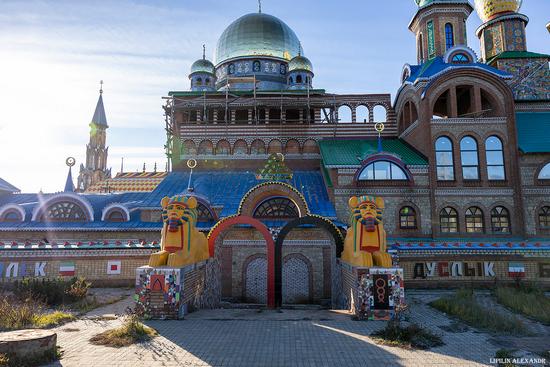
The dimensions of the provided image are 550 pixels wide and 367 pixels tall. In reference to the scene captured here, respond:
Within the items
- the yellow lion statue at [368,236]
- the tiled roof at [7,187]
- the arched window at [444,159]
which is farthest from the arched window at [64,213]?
the arched window at [444,159]

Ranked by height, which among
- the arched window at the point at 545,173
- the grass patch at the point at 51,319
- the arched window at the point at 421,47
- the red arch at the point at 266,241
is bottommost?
the grass patch at the point at 51,319

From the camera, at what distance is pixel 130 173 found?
4688 cm

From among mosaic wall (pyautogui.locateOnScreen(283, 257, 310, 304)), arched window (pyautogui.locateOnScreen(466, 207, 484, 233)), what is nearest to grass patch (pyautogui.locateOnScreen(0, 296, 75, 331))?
mosaic wall (pyautogui.locateOnScreen(283, 257, 310, 304))

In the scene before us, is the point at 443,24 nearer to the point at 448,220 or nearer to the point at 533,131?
the point at 533,131

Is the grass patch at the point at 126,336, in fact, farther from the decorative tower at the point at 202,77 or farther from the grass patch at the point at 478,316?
the decorative tower at the point at 202,77

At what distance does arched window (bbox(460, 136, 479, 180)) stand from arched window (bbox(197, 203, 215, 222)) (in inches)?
597

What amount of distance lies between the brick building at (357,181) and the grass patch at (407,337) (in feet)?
16.7

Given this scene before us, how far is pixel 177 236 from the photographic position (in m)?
11.8

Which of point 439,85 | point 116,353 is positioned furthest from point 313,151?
point 116,353

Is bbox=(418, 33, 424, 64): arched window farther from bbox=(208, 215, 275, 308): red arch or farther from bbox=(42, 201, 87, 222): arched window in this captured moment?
bbox=(42, 201, 87, 222): arched window

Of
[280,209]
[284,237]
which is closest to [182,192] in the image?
[280,209]

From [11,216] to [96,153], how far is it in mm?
29450

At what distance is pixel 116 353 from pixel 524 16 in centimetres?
3528

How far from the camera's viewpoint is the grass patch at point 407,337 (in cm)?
852
